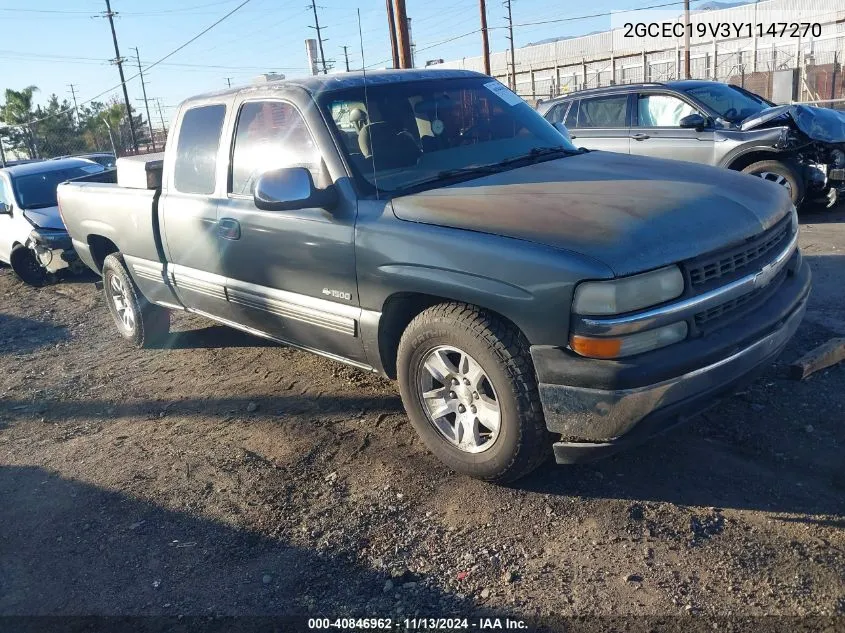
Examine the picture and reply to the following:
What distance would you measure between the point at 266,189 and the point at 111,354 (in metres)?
3.44

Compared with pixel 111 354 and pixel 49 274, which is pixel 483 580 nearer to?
pixel 111 354

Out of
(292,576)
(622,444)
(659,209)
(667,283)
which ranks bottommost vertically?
(292,576)

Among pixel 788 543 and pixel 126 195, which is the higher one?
pixel 126 195

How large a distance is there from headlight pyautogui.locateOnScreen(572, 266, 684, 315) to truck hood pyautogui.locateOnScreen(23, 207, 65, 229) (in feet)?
27.6

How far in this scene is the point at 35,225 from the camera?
9.20m

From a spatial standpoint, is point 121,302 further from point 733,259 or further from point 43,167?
point 43,167

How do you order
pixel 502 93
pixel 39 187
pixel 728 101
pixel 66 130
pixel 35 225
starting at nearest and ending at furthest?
pixel 502 93, pixel 728 101, pixel 35 225, pixel 39 187, pixel 66 130

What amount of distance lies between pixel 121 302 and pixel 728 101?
7.47 metres

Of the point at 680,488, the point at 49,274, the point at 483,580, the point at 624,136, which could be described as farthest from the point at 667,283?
the point at 49,274

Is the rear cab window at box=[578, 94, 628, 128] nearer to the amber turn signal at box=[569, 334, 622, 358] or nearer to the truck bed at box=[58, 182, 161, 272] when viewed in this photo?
the truck bed at box=[58, 182, 161, 272]

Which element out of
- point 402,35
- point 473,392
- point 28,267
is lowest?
point 28,267

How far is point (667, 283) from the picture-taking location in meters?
2.76

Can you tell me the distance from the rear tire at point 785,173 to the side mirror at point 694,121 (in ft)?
2.44

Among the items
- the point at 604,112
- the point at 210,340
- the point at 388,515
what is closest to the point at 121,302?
the point at 210,340
